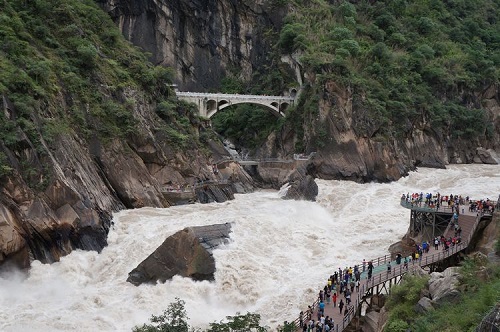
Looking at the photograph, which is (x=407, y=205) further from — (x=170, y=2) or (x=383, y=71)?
(x=170, y=2)

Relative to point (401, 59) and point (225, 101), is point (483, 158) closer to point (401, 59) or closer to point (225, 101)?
point (401, 59)

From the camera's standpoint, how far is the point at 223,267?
Answer: 127 feet

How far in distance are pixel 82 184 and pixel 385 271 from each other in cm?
2641

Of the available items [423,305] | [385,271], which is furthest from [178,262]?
[423,305]

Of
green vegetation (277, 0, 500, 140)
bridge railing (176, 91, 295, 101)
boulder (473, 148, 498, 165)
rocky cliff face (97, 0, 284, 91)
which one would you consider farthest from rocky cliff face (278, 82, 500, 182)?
rocky cliff face (97, 0, 284, 91)

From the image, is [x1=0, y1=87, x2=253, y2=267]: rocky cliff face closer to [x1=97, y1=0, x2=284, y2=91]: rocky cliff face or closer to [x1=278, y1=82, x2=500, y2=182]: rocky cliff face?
[x1=278, y1=82, x2=500, y2=182]: rocky cliff face

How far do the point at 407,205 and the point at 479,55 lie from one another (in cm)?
6606

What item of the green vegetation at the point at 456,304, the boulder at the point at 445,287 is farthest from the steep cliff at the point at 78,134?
the boulder at the point at 445,287

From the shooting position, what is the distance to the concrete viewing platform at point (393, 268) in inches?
1206

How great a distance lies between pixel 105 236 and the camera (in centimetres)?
4584

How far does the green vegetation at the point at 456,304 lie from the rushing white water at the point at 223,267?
8.73 metres

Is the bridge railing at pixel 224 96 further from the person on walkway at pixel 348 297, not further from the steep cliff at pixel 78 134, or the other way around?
the person on walkway at pixel 348 297

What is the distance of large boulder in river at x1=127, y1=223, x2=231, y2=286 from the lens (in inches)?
1473

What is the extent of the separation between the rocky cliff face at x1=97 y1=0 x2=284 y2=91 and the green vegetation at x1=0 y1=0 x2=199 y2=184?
17750mm
